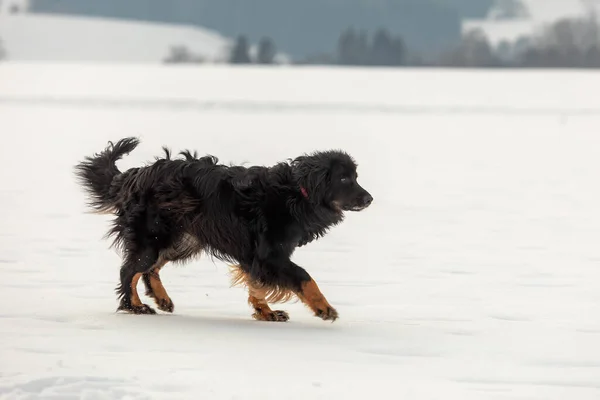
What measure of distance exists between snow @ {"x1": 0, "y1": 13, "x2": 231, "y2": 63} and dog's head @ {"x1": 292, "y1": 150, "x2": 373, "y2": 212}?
176 ft

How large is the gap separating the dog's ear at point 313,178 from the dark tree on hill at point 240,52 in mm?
63382

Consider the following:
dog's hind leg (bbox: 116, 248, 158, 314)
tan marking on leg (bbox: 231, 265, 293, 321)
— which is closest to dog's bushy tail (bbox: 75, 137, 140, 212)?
dog's hind leg (bbox: 116, 248, 158, 314)

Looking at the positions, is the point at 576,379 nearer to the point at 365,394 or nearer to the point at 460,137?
the point at 365,394

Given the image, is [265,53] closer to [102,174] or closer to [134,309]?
[102,174]

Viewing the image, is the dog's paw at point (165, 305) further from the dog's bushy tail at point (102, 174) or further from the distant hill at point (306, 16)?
the distant hill at point (306, 16)

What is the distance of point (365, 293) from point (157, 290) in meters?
1.60

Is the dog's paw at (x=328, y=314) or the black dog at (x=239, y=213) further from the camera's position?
the black dog at (x=239, y=213)

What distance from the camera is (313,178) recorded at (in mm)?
6082

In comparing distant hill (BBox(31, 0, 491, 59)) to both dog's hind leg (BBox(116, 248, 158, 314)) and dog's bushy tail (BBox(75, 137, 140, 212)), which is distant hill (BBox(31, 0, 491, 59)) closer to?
dog's bushy tail (BBox(75, 137, 140, 212))

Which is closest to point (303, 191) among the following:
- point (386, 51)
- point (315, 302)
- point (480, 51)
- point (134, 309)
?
point (315, 302)

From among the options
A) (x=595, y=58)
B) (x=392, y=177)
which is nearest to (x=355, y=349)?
(x=392, y=177)

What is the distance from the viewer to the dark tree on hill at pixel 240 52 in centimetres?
6928

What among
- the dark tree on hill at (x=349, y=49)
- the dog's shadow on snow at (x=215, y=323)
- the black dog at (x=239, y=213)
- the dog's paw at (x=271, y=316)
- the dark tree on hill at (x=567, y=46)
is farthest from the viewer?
the dark tree on hill at (x=349, y=49)

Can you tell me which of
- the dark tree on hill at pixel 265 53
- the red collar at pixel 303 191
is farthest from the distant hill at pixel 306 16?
the red collar at pixel 303 191
